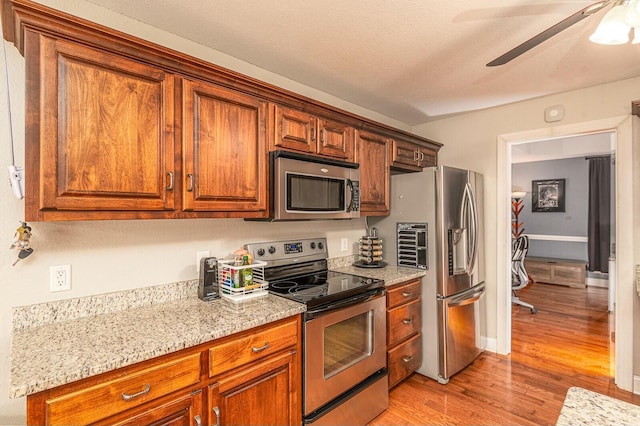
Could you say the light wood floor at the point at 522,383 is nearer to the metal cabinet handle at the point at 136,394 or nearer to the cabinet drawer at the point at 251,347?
the cabinet drawer at the point at 251,347

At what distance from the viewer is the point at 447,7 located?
5.52 ft

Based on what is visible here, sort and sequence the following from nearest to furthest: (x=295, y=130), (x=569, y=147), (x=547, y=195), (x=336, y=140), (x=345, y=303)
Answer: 1. (x=345, y=303)
2. (x=295, y=130)
3. (x=336, y=140)
4. (x=569, y=147)
5. (x=547, y=195)

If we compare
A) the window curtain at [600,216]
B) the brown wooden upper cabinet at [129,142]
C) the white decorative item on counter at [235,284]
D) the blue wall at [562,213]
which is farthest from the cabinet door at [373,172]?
the blue wall at [562,213]

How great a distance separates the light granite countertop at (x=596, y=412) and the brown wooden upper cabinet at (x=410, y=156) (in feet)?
7.56

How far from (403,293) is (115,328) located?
6.47ft

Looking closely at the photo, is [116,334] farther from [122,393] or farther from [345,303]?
[345,303]

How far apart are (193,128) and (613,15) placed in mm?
1865

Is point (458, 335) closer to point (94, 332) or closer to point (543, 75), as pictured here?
point (543, 75)

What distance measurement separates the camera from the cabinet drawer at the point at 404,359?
2.53 meters

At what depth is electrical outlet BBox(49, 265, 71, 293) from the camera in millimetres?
1553

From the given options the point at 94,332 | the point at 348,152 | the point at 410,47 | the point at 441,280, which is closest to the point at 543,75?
the point at 410,47

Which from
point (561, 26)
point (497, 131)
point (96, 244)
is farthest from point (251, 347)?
point (497, 131)

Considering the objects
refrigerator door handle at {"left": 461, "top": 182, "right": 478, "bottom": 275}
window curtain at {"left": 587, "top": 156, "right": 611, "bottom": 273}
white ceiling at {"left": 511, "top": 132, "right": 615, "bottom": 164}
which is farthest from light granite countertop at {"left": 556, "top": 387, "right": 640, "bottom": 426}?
window curtain at {"left": 587, "top": 156, "right": 611, "bottom": 273}

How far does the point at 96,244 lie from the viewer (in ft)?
5.54
